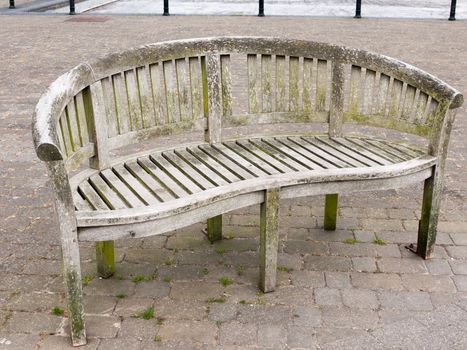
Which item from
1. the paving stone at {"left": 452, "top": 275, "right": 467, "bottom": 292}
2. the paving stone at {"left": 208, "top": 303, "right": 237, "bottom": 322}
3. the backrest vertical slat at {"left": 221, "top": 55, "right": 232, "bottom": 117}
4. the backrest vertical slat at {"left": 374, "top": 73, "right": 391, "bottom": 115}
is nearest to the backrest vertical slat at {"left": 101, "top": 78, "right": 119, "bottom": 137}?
the backrest vertical slat at {"left": 221, "top": 55, "right": 232, "bottom": 117}

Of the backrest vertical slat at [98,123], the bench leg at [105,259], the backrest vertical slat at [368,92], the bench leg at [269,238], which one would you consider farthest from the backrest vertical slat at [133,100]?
the backrest vertical slat at [368,92]

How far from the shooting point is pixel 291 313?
10.9 ft

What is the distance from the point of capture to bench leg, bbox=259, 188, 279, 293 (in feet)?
11.1

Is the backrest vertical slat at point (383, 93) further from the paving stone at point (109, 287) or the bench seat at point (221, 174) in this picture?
the paving stone at point (109, 287)

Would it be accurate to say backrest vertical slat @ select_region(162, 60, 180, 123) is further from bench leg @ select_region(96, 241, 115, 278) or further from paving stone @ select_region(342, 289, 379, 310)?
paving stone @ select_region(342, 289, 379, 310)

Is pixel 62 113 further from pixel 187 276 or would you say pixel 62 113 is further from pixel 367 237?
pixel 367 237

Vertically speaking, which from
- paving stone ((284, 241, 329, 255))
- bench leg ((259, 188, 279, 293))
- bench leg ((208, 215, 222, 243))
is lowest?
paving stone ((284, 241, 329, 255))

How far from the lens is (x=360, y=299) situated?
346cm

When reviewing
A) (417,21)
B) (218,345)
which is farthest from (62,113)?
(417,21)

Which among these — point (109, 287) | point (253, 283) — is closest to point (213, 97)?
point (253, 283)

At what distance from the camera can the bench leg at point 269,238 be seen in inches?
133

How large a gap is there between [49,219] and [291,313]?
1.86m

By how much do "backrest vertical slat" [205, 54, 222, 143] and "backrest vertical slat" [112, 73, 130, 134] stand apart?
0.50 m

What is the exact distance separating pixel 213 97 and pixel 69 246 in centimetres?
143
